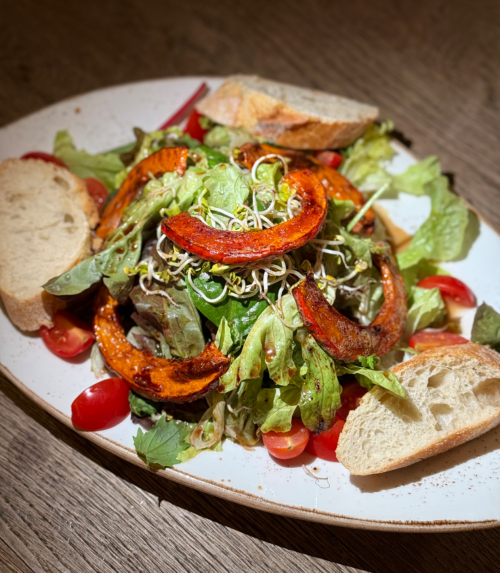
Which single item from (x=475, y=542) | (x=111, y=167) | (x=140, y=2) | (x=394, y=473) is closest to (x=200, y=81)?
(x=111, y=167)

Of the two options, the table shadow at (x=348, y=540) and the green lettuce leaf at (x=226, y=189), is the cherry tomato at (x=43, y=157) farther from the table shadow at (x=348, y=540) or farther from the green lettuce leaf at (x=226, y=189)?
the table shadow at (x=348, y=540)

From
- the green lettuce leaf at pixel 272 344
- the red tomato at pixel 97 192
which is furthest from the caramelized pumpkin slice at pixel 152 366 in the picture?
the red tomato at pixel 97 192

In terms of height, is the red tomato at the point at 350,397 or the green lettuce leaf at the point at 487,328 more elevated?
the green lettuce leaf at the point at 487,328

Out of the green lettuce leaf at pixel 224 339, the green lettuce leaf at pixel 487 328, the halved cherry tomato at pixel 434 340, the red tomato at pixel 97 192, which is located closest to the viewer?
the green lettuce leaf at pixel 224 339

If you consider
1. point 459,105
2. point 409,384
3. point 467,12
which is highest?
point 467,12

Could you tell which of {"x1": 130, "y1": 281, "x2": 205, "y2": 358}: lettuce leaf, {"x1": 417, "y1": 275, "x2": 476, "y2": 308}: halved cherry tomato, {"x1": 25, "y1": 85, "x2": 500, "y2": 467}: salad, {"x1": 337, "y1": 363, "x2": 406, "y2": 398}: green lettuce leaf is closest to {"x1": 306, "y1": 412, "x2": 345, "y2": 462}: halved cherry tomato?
{"x1": 25, "y1": 85, "x2": 500, "y2": 467}: salad

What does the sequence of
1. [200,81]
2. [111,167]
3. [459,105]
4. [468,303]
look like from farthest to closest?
[459,105] < [200,81] < [111,167] < [468,303]

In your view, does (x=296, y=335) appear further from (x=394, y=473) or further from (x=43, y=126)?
(x=43, y=126)
